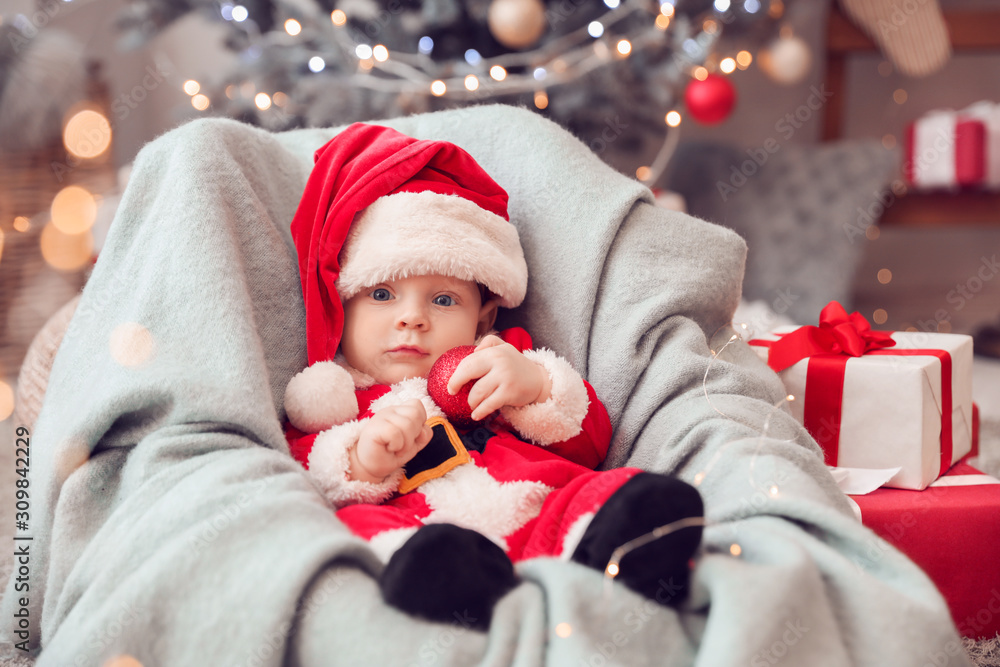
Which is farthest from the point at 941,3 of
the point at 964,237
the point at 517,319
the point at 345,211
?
the point at 345,211

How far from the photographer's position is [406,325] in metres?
0.86

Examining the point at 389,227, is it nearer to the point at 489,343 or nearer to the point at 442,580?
the point at 489,343

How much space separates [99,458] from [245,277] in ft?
0.79

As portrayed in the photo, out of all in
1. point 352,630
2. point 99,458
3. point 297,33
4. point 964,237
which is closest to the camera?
point 352,630

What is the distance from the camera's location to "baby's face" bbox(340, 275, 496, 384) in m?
0.86

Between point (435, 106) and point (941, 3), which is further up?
point (941, 3)

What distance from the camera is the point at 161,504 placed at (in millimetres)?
622

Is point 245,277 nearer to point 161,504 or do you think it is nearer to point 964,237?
point 161,504

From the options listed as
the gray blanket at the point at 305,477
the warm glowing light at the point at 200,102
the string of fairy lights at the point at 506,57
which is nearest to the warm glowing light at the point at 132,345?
the gray blanket at the point at 305,477

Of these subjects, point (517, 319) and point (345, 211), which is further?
point (517, 319)

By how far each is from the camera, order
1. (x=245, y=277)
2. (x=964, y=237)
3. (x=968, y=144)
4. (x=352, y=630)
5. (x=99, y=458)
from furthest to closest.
Result: (x=964, y=237)
(x=968, y=144)
(x=245, y=277)
(x=99, y=458)
(x=352, y=630)

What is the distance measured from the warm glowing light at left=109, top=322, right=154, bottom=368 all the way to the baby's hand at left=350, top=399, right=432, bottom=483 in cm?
23

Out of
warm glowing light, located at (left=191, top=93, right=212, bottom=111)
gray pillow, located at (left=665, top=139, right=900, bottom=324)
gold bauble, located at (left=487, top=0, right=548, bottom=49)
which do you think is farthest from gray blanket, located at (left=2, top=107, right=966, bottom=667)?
gray pillow, located at (left=665, top=139, right=900, bottom=324)

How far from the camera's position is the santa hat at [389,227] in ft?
2.78
